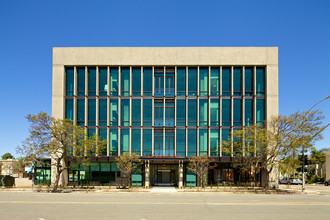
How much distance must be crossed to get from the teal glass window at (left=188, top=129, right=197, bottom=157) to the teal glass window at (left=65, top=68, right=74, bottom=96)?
1623 cm

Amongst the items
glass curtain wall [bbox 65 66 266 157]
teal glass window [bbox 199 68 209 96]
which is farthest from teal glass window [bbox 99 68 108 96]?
teal glass window [bbox 199 68 209 96]

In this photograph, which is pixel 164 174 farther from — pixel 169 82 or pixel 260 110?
pixel 260 110

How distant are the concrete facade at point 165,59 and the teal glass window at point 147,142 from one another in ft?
28.2

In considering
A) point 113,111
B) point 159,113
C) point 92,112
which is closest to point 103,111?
point 113,111

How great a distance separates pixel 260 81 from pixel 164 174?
17547mm

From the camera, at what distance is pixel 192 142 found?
120 ft

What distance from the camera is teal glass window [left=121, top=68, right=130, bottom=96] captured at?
37.2m

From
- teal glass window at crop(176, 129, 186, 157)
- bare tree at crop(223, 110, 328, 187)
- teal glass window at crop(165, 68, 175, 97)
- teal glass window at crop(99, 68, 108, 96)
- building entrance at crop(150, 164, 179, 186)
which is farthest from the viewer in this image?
building entrance at crop(150, 164, 179, 186)

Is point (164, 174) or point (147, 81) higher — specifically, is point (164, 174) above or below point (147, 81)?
below

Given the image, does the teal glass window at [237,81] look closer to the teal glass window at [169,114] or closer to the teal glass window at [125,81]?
the teal glass window at [169,114]

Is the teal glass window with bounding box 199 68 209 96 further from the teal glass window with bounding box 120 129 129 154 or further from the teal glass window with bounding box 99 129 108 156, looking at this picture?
the teal glass window with bounding box 99 129 108 156

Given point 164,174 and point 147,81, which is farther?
point 164,174

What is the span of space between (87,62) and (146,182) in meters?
16.9

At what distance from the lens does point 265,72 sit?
1441 inches
